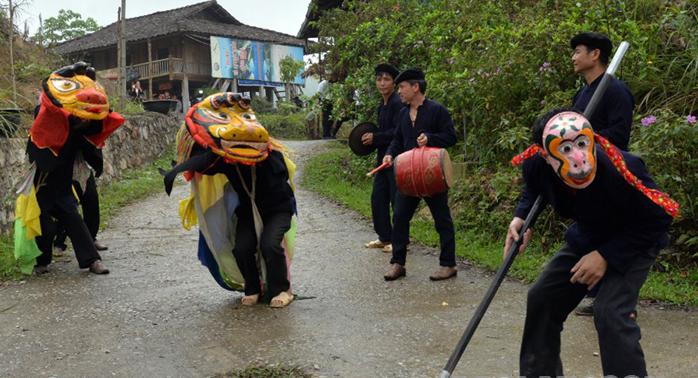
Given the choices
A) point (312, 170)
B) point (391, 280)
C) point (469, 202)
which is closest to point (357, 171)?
point (312, 170)

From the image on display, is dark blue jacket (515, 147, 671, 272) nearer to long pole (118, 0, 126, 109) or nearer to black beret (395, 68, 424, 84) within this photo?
black beret (395, 68, 424, 84)

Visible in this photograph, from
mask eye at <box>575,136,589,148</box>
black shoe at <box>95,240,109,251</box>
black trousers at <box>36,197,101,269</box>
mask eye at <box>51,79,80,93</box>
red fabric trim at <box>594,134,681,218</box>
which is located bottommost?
black shoe at <box>95,240,109,251</box>

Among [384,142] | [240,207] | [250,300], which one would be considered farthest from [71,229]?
[384,142]

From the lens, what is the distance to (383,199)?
769 centimetres

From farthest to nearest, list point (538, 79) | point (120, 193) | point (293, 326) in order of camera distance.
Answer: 1. point (120, 193)
2. point (538, 79)
3. point (293, 326)

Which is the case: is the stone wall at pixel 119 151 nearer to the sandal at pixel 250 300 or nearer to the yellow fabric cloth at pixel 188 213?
the yellow fabric cloth at pixel 188 213

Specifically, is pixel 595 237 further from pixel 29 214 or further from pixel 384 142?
pixel 29 214

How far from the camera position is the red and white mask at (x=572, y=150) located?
10.6 feet

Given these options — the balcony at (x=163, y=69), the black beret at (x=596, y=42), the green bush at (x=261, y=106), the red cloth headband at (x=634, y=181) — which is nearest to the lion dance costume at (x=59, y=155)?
the black beret at (x=596, y=42)

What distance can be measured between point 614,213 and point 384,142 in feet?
14.8

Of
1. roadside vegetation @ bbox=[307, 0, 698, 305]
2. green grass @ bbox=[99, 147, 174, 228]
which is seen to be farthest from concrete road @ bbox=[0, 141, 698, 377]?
green grass @ bbox=[99, 147, 174, 228]

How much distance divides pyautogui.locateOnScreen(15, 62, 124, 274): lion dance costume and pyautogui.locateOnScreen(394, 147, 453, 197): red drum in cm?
278

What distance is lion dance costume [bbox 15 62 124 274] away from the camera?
22.2 feet

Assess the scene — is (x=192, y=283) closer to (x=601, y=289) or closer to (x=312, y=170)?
(x=601, y=289)
